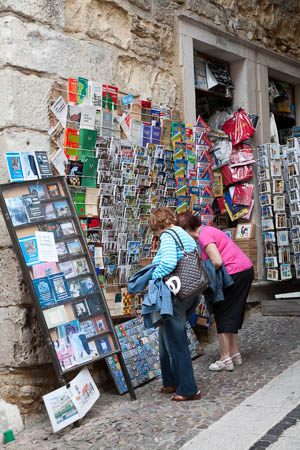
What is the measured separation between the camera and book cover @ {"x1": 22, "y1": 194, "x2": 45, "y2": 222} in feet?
14.1

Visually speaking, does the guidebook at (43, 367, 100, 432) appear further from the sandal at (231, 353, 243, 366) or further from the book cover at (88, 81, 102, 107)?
the book cover at (88, 81, 102, 107)

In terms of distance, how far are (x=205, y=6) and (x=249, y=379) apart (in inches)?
172

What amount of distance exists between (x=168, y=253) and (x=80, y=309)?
0.80 m

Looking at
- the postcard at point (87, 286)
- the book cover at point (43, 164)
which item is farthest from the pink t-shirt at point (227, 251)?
the book cover at point (43, 164)

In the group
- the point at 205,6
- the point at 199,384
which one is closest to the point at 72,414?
the point at 199,384

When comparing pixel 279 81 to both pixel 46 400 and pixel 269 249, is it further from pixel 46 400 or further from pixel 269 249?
pixel 46 400

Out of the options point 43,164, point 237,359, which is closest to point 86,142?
point 43,164

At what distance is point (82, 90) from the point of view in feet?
17.0

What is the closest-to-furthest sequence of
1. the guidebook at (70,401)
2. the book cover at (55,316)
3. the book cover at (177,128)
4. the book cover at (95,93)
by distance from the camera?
the guidebook at (70,401), the book cover at (55,316), the book cover at (95,93), the book cover at (177,128)

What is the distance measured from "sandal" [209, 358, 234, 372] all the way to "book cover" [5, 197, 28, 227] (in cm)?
212

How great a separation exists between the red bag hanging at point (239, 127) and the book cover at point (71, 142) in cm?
265

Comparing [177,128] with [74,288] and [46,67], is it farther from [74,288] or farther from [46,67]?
[74,288]

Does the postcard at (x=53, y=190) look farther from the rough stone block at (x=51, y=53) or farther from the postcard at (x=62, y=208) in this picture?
the rough stone block at (x=51, y=53)

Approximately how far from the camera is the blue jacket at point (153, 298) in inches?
163
